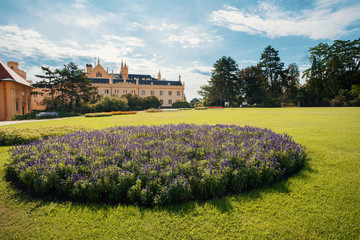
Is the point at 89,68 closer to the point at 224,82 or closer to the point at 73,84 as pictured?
the point at 73,84

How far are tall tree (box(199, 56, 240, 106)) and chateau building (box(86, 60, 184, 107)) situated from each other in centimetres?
1749

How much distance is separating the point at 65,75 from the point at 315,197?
138 ft

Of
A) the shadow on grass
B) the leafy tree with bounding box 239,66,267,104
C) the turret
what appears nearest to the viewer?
the shadow on grass

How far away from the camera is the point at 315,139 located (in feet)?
25.3

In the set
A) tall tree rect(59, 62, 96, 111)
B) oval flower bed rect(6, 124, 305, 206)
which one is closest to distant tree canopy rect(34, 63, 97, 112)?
tall tree rect(59, 62, 96, 111)

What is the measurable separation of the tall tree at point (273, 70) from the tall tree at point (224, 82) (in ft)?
29.8

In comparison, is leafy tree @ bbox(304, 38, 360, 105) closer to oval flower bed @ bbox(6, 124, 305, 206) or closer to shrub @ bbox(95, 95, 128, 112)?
oval flower bed @ bbox(6, 124, 305, 206)

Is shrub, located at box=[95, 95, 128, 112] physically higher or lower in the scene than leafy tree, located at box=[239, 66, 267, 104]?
lower

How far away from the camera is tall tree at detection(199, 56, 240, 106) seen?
56.6m

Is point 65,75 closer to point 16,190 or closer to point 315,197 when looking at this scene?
point 16,190

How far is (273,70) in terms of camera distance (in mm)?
56062

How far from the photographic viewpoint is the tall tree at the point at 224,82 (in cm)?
5662

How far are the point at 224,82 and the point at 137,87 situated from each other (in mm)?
32971

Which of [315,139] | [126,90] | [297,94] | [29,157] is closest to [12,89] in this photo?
[29,157]
